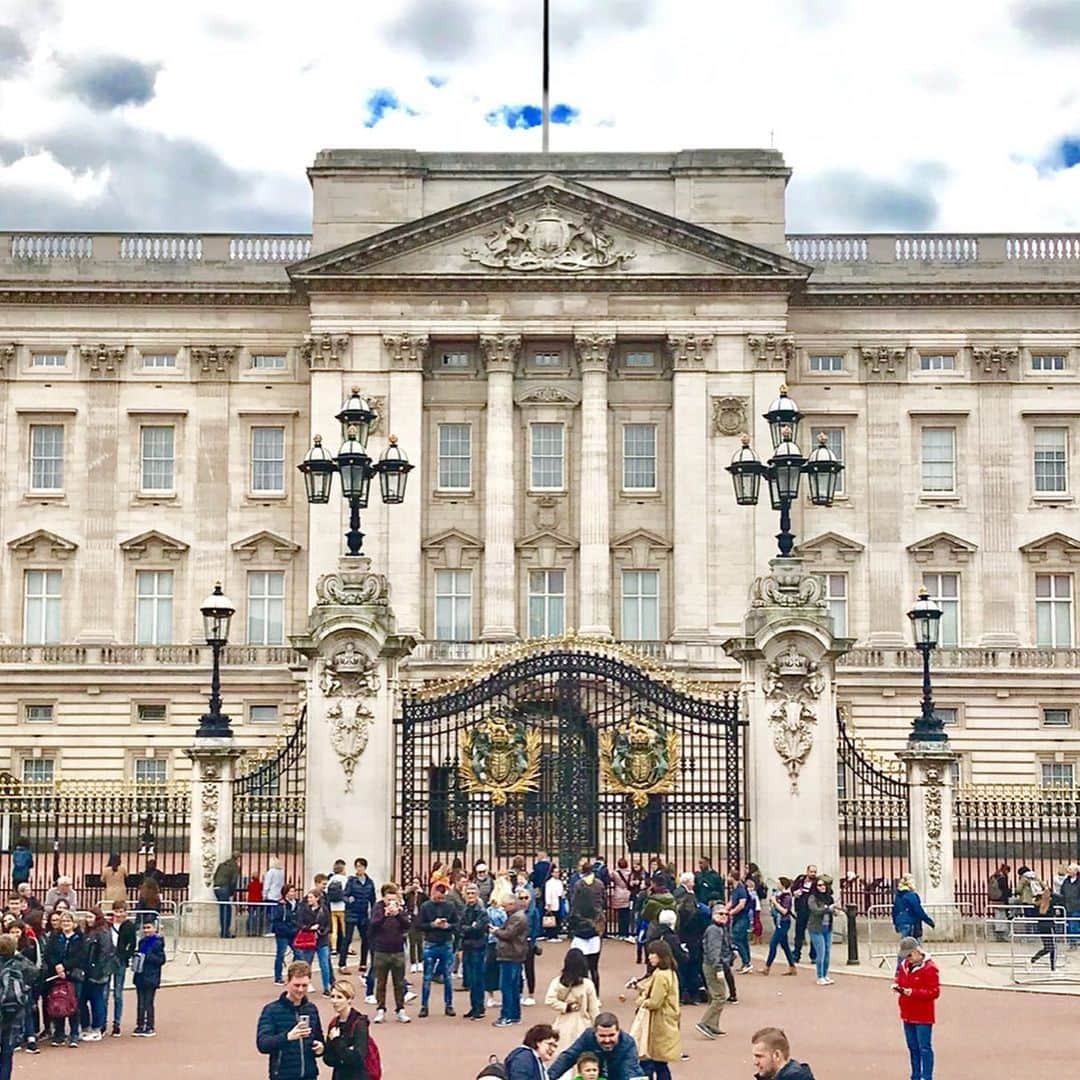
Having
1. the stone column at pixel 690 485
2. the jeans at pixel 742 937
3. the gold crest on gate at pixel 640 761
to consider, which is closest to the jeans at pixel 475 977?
the jeans at pixel 742 937

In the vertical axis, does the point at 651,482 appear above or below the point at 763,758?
above

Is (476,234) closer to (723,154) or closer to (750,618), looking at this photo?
(723,154)

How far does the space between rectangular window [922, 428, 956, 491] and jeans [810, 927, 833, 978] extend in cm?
3248

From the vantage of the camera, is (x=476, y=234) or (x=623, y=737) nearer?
(x=623, y=737)

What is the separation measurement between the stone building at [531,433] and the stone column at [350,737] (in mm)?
23289

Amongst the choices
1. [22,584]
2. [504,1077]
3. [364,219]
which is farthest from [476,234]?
[504,1077]

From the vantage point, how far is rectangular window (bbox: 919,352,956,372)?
54312 mm

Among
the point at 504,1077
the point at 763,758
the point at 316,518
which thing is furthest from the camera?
→ the point at 316,518

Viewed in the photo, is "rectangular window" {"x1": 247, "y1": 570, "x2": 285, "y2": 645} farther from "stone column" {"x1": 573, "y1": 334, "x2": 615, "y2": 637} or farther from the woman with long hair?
the woman with long hair

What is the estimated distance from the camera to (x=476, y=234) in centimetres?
5206

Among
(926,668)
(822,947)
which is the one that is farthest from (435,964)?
(926,668)

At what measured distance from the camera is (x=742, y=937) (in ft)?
78.1

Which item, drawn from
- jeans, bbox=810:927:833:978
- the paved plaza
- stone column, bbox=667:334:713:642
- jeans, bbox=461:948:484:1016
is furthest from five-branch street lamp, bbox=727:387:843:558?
stone column, bbox=667:334:713:642

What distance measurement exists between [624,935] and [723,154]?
31.5 metres
